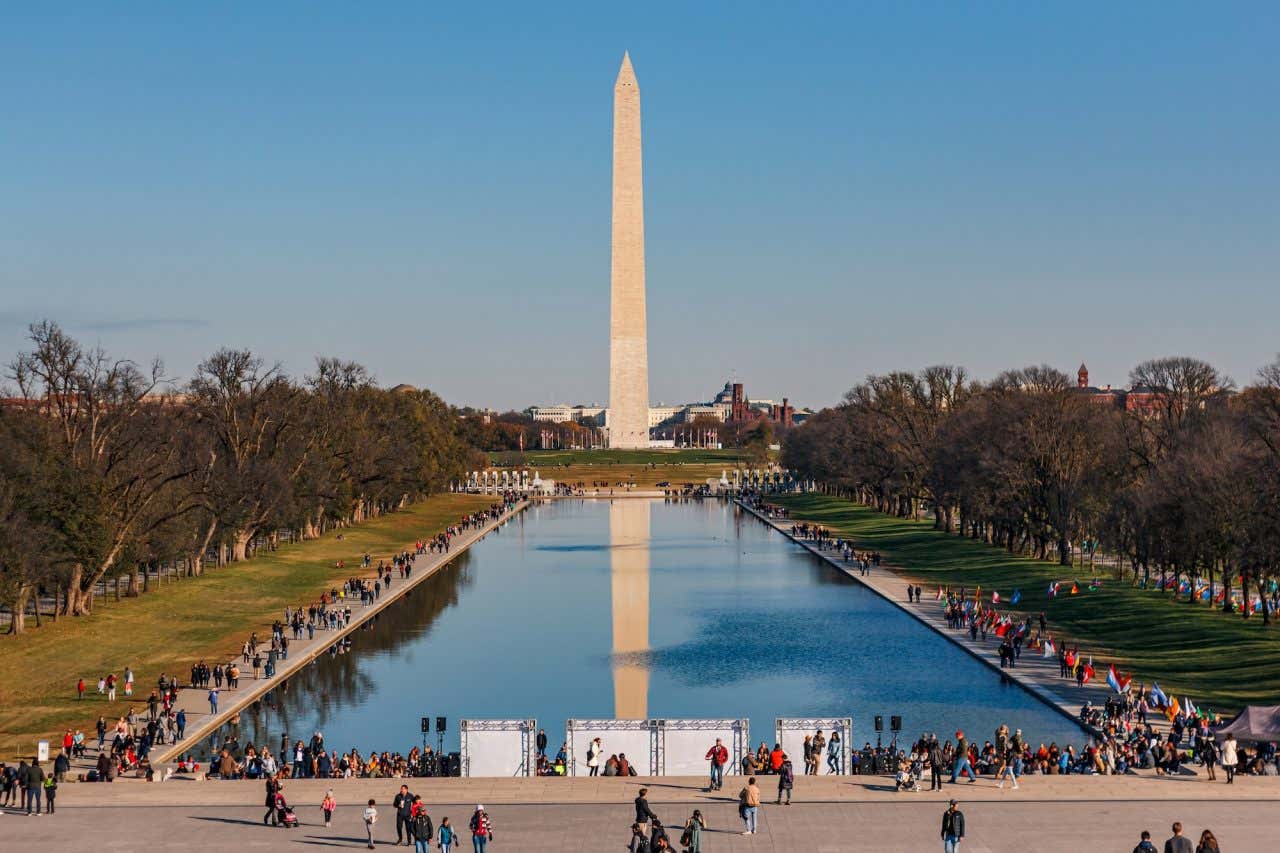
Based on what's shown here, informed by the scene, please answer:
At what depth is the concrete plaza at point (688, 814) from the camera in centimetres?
2778

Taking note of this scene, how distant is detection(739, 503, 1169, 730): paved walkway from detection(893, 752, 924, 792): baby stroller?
1009cm

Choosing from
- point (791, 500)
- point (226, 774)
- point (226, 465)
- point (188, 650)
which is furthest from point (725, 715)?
point (791, 500)

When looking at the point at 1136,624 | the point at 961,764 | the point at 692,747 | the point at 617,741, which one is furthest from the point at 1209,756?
the point at 1136,624

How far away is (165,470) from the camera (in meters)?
66.8

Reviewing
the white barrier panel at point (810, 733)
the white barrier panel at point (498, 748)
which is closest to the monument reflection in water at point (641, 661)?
the white barrier panel at point (810, 733)

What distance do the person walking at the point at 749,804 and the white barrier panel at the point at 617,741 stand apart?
21.5ft

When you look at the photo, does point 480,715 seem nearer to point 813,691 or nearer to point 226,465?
point 813,691

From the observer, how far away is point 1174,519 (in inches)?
2298

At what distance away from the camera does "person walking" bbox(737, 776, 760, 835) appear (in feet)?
91.8

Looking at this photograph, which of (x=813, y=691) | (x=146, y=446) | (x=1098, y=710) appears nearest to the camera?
(x=1098, y=710)

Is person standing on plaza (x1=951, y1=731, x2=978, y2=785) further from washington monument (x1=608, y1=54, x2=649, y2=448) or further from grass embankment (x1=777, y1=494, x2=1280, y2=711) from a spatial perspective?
washington monument (x1=608, y1=54, x2=649, y2=448)

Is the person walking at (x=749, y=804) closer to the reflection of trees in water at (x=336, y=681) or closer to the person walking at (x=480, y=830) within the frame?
the person walking at (x=480, y=830)

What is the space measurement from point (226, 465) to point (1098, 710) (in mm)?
54615

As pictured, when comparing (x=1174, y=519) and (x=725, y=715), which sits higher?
(x=1174, y=519)
